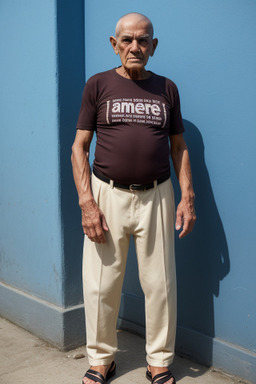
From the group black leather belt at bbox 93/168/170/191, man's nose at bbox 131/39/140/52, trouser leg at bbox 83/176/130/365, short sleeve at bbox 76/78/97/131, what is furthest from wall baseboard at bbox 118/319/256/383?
man's nose at bbox 131/39/140/52

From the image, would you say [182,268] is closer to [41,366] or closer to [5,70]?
[41,366]

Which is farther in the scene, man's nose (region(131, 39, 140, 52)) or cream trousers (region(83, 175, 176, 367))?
cream trousers (region(83, 175, 176, 367))

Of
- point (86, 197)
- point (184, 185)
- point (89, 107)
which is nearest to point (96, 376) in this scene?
point (86, 197)

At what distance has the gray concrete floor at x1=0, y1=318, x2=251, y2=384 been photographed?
2.70m

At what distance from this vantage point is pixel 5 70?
350 cm

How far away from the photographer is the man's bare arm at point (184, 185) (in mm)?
2562

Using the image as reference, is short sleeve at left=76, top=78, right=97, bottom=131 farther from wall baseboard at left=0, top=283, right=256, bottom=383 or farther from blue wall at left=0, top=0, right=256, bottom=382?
wall baseboard at left=0, top=283, right=256, bottom=383

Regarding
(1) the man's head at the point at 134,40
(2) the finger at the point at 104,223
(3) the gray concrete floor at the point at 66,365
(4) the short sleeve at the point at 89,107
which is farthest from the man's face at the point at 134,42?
(3) the gray concrete floor at the point at 66,365

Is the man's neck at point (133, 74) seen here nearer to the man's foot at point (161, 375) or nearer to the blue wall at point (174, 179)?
the blue wall at point (174, 179)

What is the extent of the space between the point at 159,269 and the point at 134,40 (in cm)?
125

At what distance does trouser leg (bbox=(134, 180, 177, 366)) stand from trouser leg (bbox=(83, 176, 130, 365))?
119 millimetres

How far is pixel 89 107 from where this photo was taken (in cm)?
251

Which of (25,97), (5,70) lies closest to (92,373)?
(25,97)

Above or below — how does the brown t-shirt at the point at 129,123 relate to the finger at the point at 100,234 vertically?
above
